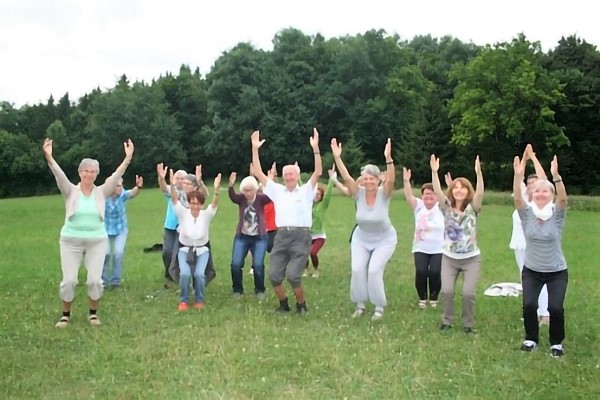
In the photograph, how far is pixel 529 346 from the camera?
749cm

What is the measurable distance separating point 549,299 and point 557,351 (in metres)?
0.58

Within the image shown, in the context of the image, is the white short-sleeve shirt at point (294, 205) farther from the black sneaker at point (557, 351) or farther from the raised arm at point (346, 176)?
the black sneaker at point (557, 351)

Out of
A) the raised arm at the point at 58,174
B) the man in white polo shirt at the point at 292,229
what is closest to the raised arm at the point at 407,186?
the man in white polo shirt at the point at 292,229

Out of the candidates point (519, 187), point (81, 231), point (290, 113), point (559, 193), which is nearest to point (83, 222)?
point (81, 231)

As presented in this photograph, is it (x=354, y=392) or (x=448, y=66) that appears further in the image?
(x=448, y=66)

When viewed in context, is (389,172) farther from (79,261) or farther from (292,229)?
(79,261)

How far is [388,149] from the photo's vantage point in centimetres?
866

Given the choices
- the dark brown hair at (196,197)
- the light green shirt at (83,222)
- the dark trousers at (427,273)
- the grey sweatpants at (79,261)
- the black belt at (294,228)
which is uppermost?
the dark brown hair at (196,197)

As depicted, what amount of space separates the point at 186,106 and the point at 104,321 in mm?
69613

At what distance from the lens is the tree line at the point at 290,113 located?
54469 mm

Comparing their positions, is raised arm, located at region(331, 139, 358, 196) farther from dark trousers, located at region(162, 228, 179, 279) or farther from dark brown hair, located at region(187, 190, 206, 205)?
dark trousers, located at region(162, 228, 179, 279)

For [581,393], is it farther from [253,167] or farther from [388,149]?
[253,167]

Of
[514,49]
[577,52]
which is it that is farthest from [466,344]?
[577,52]

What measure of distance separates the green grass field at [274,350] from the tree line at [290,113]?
4396 cm
